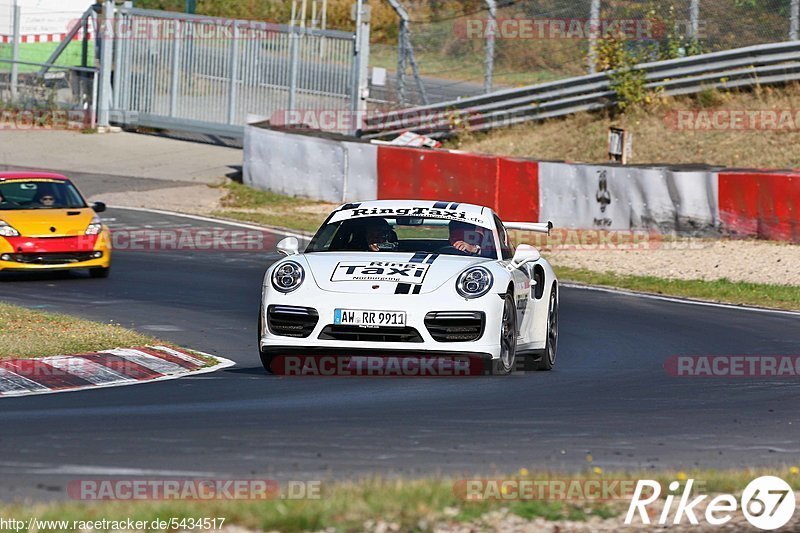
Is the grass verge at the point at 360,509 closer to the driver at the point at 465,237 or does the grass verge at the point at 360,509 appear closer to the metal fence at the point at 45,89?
the driver at the point at 465,237

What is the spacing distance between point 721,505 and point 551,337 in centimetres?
581

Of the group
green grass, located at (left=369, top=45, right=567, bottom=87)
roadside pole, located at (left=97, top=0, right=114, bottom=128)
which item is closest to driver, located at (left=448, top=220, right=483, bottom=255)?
green grass, located at (left=369, top=45, right=567, bottom=87)

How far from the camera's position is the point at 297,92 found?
3284cm

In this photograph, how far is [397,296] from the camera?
9.43 m

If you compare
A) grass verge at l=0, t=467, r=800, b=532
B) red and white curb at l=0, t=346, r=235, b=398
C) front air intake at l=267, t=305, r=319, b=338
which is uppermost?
front air intake at l=267, t=305, r=319, b=338

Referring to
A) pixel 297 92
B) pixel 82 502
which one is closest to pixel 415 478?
pixel 82 502

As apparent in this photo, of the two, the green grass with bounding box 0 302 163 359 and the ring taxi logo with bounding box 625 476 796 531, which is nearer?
the ring taxi logo with bounding box 625 476 796 531

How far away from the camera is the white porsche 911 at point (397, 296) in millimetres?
9422

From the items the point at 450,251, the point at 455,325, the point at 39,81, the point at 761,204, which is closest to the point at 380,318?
the point at 455,325

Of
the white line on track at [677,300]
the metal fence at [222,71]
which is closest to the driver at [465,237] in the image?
the white line on track at [677,300]
